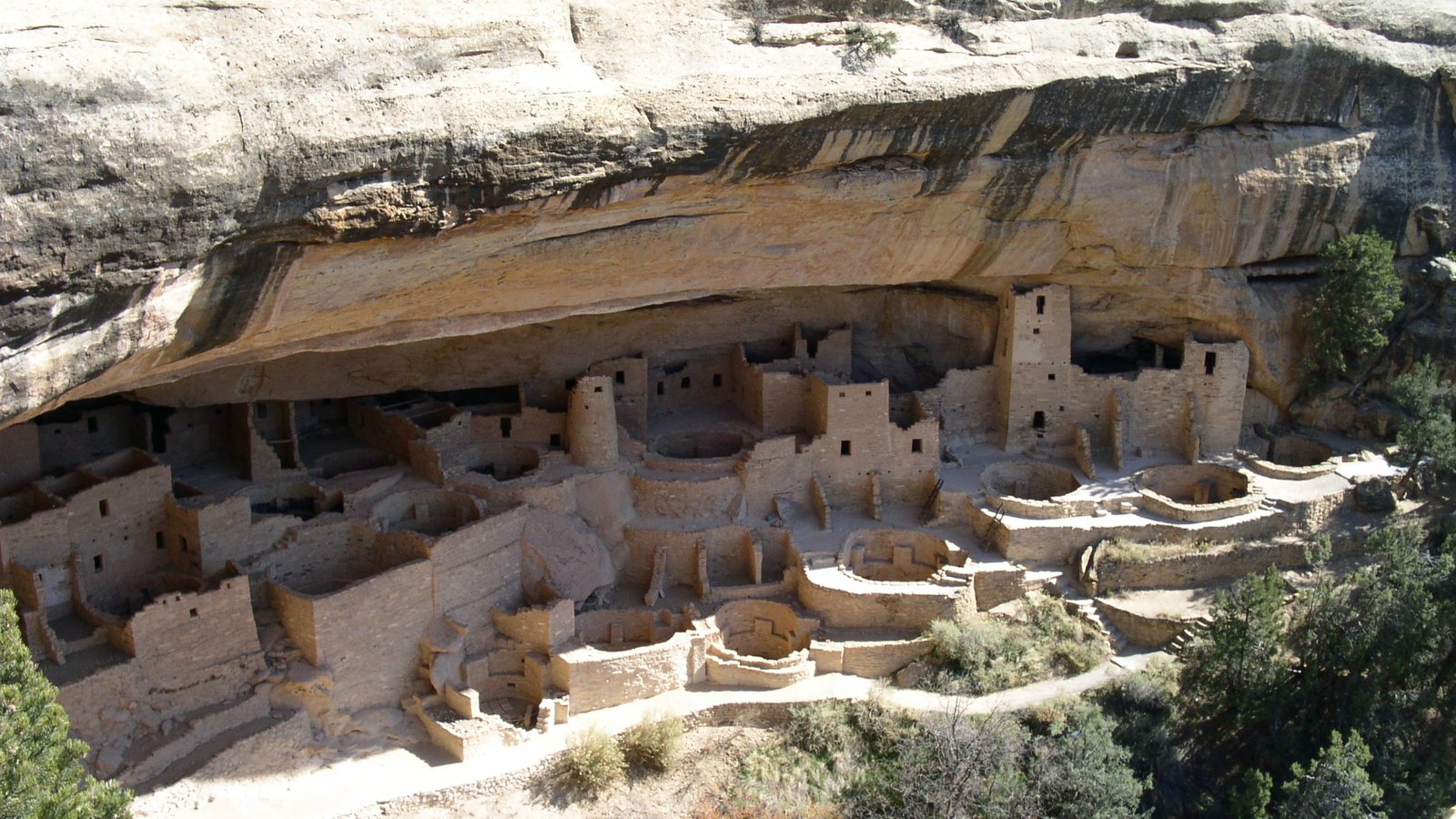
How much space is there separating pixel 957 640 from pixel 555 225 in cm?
689

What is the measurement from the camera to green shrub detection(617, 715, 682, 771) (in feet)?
50.5

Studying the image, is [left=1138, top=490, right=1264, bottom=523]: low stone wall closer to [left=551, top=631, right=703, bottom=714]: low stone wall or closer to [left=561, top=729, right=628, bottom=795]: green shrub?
[left=551, top=631, right=703, bottom=714]: low stone wall

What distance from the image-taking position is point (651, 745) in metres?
15.4

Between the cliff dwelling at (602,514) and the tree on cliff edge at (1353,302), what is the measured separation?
1.18 meters

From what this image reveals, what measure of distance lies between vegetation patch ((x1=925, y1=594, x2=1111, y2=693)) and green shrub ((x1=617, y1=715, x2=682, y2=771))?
3192mm

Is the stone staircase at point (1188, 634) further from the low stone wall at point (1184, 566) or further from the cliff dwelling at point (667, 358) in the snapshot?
the low stone wall at point (1184, 566)

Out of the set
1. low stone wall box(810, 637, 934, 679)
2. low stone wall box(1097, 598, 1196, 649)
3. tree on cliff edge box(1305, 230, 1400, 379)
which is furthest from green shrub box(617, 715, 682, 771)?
tree on cliff edge box(1305, 230, 1400, 379)

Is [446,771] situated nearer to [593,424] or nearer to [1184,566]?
[593,424]

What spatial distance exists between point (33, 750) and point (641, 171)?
24.2 ft

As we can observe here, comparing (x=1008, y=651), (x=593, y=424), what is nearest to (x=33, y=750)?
(x=593, y=424)

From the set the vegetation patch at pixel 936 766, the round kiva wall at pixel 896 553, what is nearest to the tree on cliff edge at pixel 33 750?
the vegetation patch at pixel 936 766

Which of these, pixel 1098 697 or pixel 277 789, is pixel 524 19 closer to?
pixel 277 789

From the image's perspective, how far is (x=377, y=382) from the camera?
60.2ft

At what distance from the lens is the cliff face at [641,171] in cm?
1054
